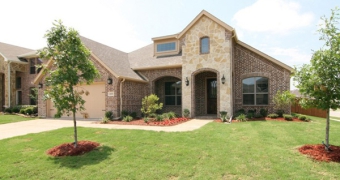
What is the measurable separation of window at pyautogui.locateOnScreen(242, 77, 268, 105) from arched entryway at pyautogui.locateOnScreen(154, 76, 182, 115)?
5.18 meters

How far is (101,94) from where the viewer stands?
47.7 ft

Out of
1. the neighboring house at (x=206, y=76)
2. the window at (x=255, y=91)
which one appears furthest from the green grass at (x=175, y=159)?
the window at (x=255, y=91)

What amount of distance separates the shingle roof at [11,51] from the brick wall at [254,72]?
832 inches

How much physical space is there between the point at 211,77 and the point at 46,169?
12881mm

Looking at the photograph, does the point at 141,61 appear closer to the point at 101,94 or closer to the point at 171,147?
the point at 101,94

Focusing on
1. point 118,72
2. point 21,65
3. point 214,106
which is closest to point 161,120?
point 118,72

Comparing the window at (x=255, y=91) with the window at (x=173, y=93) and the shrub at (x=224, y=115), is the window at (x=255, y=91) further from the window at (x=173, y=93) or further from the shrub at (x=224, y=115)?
the window at (x=173, y=93)

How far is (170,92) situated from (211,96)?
343 centimetres

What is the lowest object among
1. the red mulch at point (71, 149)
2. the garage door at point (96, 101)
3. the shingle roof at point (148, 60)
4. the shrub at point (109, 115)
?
the red mulch at point (71, 149)

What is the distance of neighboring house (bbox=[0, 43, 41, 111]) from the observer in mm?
20219

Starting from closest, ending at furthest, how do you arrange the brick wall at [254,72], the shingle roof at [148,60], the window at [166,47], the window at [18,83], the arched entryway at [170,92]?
the brick wall at [254,72]
the shingle roof at [148,60]
the arched entryway at [170,92]
the window at [166,47]
the window at [18,83]

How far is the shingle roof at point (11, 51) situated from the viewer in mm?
20422

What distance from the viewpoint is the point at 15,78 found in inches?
828

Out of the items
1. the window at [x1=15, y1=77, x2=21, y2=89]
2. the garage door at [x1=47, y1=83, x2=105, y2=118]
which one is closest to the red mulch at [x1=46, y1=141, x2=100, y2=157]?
the garage door at [x1=47, y1=83, x2=105, y2=118]
